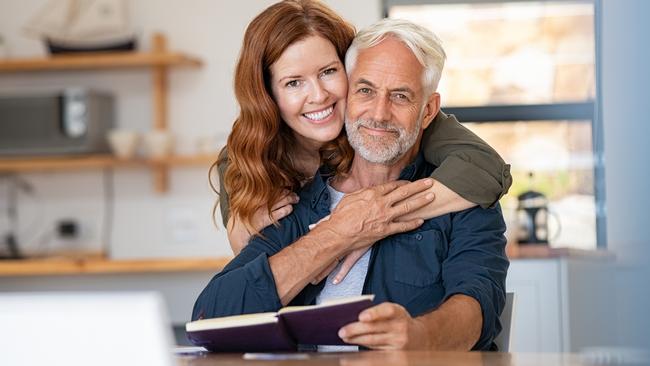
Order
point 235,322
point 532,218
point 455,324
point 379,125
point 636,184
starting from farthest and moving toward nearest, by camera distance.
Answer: point 532,218 < point 379,125 < point 455,324 < point 235,322 < point 636,184

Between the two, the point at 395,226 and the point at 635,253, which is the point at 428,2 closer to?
the point at 395,226

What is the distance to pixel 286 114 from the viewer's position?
7.04 feet

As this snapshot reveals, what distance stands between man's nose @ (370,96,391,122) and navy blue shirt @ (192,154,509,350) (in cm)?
15

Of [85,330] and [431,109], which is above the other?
[431,109]

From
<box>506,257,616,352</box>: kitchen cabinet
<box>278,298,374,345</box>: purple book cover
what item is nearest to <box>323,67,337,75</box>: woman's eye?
<box>278,298,374,345</box>: purple book cover

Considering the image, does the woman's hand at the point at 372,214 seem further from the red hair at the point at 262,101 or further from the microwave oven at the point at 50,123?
the microwave oven at the point at 50,123

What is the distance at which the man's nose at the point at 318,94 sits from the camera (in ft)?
6.84

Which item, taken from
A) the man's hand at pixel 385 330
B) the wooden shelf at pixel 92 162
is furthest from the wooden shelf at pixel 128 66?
the man's hand at pixel 385 330

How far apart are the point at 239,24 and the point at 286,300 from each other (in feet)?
9.05

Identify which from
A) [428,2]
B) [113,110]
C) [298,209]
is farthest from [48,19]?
[298,209]

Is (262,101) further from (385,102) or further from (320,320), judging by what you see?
(320,320)

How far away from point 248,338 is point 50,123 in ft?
10.1

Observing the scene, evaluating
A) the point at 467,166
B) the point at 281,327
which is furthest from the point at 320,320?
the point at 467,166

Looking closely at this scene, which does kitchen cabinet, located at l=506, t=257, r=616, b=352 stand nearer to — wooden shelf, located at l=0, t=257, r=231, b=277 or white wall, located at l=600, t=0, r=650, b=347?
wooden shelf, located at l=0, t=257, r=231, b=277
